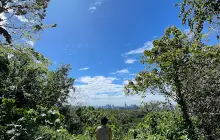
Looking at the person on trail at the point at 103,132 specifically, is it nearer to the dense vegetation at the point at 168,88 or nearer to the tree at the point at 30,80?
the dense vegetation at the point at 168,88

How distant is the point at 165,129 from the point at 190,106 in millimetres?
2126

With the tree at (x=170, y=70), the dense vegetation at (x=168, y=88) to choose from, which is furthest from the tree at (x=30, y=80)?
the tree at (x=170, y=70)

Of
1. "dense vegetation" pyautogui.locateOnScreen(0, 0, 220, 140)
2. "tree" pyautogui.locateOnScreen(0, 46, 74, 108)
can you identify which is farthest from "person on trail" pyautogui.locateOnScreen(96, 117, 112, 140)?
"tree" pyautogui.locateOnScreen(0, 46, 74, 108)

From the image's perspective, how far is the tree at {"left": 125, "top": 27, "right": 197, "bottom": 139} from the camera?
9672mm

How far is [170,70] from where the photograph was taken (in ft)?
34.7

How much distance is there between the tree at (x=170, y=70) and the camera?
31.7ft

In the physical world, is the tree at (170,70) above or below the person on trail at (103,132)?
above

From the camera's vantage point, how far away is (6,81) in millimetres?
19797

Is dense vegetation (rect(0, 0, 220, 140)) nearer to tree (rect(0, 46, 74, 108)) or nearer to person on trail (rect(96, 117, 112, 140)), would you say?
tree (rect(0, 46, 74, 108))

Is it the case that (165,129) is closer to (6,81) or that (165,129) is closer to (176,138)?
(176,138)

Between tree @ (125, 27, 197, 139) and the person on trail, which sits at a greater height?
tree @ (125, 27, 197, 139)

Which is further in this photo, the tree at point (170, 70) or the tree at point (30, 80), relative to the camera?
the tree at point (30, 80)

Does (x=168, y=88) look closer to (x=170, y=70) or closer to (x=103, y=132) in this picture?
(x=170, y=70)

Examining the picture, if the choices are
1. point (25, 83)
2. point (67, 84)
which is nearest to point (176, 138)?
point (25, 83)
